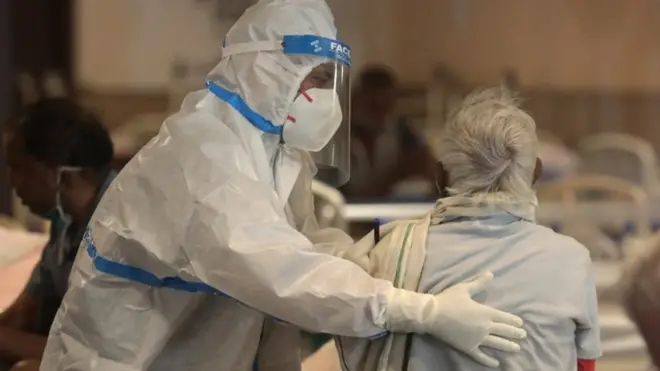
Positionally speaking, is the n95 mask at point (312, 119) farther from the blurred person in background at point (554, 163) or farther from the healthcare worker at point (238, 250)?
the blurred person in background at point (554, 163)

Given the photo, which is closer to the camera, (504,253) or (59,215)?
(504,253)

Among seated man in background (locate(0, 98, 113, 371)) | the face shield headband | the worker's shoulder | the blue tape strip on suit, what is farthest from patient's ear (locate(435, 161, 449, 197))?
seated man in background (locate(0, 98, 113, 371))

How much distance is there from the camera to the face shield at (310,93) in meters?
1.43

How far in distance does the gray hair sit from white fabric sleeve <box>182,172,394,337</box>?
0.21 meters

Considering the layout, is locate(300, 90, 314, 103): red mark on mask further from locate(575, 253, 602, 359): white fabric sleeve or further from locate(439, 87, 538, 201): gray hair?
locate(575, 253, 602, 359): white fabric sleeve

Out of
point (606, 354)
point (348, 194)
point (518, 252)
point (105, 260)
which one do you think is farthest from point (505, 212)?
point (348, 194)

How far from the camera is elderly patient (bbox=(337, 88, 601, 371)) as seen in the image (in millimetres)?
1313

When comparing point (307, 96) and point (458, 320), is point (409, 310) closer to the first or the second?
Result: point (458, 320)

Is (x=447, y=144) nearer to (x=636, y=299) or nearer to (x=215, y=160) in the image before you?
(x=215, y=160)

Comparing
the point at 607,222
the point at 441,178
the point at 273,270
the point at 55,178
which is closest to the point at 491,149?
the point at 441,178

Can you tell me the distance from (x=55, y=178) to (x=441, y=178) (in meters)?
0.75

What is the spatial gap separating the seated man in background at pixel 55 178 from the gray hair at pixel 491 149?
2.35 feet

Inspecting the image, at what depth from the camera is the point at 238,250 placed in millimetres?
1272

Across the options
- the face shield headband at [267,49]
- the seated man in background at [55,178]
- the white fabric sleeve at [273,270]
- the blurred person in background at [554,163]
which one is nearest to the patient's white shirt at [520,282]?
the white fabric sleeve at [273,270]
